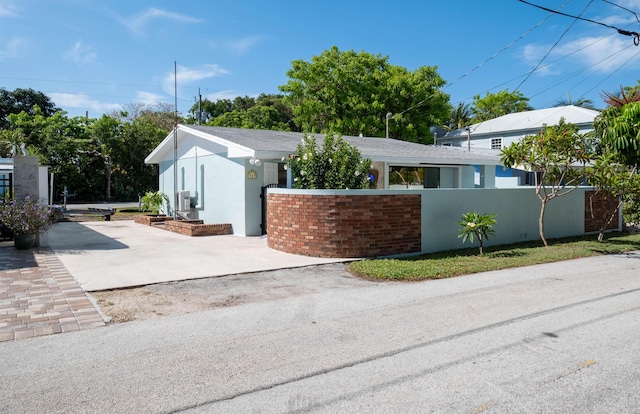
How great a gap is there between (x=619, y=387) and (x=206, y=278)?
19.9 ft

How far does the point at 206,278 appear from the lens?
798cm

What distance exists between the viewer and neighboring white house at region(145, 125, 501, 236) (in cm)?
1367

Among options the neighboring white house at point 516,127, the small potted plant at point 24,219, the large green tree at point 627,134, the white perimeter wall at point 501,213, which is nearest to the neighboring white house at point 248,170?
the white perimeter wall at point 501,213

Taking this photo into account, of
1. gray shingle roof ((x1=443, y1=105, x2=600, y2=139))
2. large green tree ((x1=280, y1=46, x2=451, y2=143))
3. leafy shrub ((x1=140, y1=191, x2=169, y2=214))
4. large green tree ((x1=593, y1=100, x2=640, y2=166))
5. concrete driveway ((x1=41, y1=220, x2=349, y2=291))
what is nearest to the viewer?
concrete driveway ((x1=41, y1=220, x2=349, y2=291))

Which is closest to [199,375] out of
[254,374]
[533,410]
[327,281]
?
[254,374]

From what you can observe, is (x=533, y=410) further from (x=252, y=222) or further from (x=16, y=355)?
(x=252, y=222)

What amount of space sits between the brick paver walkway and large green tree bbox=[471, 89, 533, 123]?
4801 cm

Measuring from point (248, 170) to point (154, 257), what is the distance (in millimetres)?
4461

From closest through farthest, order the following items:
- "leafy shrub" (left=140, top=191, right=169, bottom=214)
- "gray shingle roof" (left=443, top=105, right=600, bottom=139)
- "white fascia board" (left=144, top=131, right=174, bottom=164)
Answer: "white fascia board" (left=144, top=131, right=174, bottom=164), "leafy shrub" (left=140, top=191, right=169, bottom=214), "gray shingle roof" (left=443, top=105, right=600, bottom=139)

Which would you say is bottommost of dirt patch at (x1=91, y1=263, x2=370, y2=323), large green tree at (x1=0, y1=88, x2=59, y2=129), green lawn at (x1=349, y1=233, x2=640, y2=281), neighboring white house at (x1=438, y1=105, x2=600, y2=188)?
dirt patch at (x1=91, y1=263, x2=370, y2=323)

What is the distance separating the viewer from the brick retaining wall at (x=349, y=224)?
986 cm

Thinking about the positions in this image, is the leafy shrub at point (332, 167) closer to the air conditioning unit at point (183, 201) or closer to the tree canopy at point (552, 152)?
the tree canopy at point (552, 152)

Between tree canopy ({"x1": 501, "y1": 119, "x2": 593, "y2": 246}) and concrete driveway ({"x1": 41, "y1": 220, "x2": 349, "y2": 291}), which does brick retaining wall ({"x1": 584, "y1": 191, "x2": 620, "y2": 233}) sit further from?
concrete driveway ({"x1": 41, "y1": 220, "x2": 349, "y2": 291})

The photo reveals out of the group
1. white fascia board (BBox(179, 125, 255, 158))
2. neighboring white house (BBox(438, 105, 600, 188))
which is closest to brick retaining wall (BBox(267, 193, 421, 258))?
white fascia board (BBox(179, 125, 255, 158))
